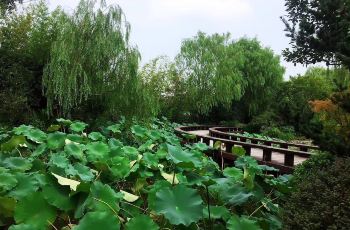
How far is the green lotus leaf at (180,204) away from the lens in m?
2.67

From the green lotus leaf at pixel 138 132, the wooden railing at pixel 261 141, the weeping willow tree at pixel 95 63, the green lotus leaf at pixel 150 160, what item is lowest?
the wooden railing at pixel 261 141

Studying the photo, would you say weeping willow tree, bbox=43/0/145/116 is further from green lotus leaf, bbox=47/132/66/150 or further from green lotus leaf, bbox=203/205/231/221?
green lotus leaf, bbox=203/205/231/221

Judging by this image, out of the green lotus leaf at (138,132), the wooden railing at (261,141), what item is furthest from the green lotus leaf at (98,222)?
the wooden railing at (261,141)

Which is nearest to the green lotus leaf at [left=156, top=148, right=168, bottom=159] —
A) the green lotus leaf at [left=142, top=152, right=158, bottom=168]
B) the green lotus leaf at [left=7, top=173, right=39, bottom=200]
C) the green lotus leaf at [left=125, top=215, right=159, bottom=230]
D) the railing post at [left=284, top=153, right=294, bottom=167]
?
the green lotus leaf at [left=142, top=152, right=158, bottom=168]

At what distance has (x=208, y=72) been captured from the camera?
30.0m

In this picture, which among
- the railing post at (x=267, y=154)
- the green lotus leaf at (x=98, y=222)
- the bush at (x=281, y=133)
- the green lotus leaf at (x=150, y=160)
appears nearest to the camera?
the green lotus leaf at (x=98, y=222)

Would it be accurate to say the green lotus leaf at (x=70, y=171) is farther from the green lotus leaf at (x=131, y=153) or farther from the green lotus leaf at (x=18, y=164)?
the green lotus leaf at (x=131, y=153)

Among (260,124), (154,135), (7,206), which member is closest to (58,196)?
(7,206)

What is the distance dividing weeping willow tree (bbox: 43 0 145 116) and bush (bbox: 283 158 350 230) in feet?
32.7

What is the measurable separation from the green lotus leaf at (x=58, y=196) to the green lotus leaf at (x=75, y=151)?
1.34 meters

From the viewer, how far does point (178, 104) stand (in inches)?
1230

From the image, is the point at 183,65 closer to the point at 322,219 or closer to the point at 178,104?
the point at 178,104

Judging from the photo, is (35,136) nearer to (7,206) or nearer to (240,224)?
(7,206)

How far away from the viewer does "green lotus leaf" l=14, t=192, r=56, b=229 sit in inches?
111
